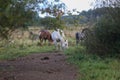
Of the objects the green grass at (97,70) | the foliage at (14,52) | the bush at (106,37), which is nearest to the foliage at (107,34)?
the bush at (106,37)

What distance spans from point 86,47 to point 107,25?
2.55 m

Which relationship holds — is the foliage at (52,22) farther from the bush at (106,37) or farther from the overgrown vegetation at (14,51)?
the bush at (106,37)

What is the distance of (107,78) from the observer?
1237 cm

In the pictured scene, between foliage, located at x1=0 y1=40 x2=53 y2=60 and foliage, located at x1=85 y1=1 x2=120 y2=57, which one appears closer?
foliage, located at x1=85 y1=1 x2=120 y2=57

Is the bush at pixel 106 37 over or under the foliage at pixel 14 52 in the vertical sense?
over

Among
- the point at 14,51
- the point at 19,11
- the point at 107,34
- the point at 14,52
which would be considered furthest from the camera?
the point at 14,51

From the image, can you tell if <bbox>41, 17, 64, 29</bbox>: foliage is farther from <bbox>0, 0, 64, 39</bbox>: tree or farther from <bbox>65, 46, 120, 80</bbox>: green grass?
<bbox>65, 46, 120, 80</bbox>: green grass

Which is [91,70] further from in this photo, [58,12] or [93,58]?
[93,58]

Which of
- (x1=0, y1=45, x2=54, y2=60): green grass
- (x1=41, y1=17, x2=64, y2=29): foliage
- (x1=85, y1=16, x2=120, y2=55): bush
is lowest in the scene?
(x1=0, y1=45, x2=54, y2=60): green grass

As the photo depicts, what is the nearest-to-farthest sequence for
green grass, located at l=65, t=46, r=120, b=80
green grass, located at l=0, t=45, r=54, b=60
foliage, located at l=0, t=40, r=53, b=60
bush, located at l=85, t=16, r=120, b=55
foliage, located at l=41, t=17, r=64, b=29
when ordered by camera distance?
green grass, located at l=65, t=46, r=120, b=80
foliage, located at l=41, t=17, r=64, b=29
bush, located at l=85, t=16, r=120, b=55
foliage, located at l=0, t=40, r=53, b=60
green grass, located at l=0, t=45, r=54, b=60

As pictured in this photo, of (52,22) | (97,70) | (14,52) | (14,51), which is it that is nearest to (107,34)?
(97,70)

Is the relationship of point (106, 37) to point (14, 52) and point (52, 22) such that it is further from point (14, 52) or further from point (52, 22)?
point (14, 52)

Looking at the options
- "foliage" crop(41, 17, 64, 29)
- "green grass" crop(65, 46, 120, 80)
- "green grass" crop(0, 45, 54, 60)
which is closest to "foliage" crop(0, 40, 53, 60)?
"green grass" crop(0, 45, 54, 60)

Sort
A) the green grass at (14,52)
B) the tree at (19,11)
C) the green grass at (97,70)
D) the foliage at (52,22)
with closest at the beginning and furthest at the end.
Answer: the tree at (19,11) → the green grass at (97,70) → the foliage at (52,22) → the green grass at (14,52)
